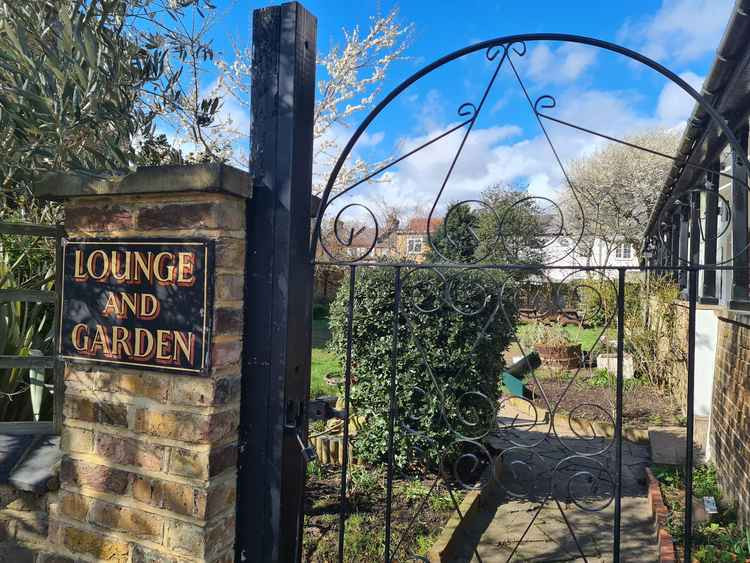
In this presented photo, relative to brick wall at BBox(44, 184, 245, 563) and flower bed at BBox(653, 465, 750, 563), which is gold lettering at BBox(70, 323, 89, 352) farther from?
flower bed at BBox(653, 465, 750, 563)

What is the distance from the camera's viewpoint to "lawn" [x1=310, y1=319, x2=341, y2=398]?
667cm

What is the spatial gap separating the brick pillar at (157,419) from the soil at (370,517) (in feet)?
4.41

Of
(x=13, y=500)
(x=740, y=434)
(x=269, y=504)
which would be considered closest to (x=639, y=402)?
(x=740, y=434)

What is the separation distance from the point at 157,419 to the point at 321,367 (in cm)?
714

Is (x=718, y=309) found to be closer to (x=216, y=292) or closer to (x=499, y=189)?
(x=216, y=292)

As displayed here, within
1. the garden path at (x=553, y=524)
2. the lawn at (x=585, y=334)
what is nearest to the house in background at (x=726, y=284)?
the garden path at (x=553, y=524)

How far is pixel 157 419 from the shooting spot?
178 cm

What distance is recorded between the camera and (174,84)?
85.3 inches

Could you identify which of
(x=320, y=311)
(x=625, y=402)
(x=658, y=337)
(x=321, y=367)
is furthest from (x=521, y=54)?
(x=320, y=311)

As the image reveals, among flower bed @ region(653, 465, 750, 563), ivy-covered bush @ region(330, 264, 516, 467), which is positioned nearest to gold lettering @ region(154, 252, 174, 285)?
ivy-covered bush @ region(330, 264, 516, 467)

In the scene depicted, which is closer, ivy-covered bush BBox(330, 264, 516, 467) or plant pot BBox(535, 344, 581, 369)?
ivy-covered bush BBox(330, 264, 516, 467)

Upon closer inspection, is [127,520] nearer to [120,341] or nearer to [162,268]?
[120,341]

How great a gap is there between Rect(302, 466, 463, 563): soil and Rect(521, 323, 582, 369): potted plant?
5067 mm

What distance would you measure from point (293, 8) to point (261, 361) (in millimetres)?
1143
